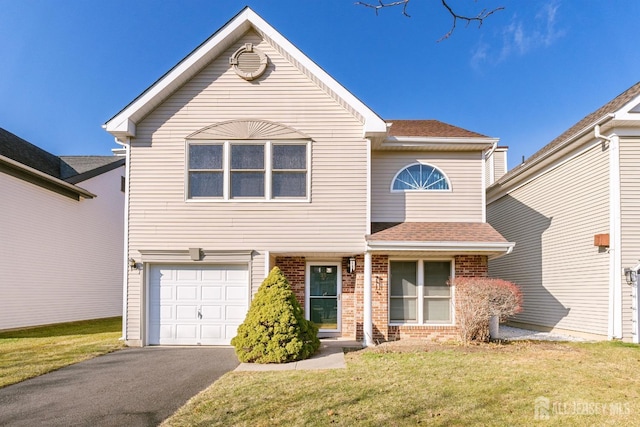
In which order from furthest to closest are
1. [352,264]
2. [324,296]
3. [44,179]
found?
[44,179]
[324,296]
[352,264]

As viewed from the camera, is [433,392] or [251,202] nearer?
[433,392]

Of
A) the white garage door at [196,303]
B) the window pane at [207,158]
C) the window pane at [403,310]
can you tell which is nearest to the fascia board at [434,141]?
the window pane at [403,310]

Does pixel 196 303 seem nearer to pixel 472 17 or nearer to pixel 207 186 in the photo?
pixel 207 186

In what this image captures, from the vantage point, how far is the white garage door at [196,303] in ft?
34.6

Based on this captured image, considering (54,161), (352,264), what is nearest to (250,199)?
(352,264)

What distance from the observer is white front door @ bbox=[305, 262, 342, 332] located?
1148 centimetres

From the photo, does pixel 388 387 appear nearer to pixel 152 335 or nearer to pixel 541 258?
pixel 152 335

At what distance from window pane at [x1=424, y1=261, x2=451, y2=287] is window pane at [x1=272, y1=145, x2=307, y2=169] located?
14.0 ft

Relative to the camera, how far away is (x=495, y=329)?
10.6 meters

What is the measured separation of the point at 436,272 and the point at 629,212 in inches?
195

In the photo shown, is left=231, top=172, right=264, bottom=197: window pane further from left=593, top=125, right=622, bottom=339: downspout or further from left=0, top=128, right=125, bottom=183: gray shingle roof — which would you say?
left=593, top=125, right=622, bottom=339: downspout

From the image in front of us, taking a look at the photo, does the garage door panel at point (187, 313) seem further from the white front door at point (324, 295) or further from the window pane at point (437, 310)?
the window pane at point (437, 310)

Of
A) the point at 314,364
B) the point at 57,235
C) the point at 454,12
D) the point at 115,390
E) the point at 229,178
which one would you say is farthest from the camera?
the point at 57,235

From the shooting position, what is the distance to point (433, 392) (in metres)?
6.13
